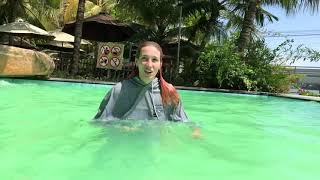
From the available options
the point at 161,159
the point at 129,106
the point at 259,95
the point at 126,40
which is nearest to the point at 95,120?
the point at 129,106

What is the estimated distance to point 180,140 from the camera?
4.93 m

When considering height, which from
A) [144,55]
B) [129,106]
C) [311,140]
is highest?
[144,55]

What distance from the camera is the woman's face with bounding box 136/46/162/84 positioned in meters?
4.45

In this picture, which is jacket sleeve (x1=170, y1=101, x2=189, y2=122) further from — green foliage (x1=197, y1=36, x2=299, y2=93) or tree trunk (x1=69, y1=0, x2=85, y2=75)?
tree trunk (x1=69, y1=0, x2=85, y2=75)

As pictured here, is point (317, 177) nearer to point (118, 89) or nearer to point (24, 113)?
point (118, 89)

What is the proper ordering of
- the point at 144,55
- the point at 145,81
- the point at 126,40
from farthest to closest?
the point at 126,40 → the point at 145,81 → the point at 144,55

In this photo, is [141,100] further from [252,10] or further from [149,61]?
[252,10]

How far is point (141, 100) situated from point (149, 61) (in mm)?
553

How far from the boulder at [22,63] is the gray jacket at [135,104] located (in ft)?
31.8

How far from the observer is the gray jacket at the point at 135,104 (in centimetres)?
483

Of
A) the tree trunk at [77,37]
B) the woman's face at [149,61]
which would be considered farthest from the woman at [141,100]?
the tree trunk at [77,37]

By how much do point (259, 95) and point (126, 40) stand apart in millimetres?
7440

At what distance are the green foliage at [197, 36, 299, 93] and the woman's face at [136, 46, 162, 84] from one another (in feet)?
42.8

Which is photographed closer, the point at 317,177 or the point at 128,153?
the point at 317,177
